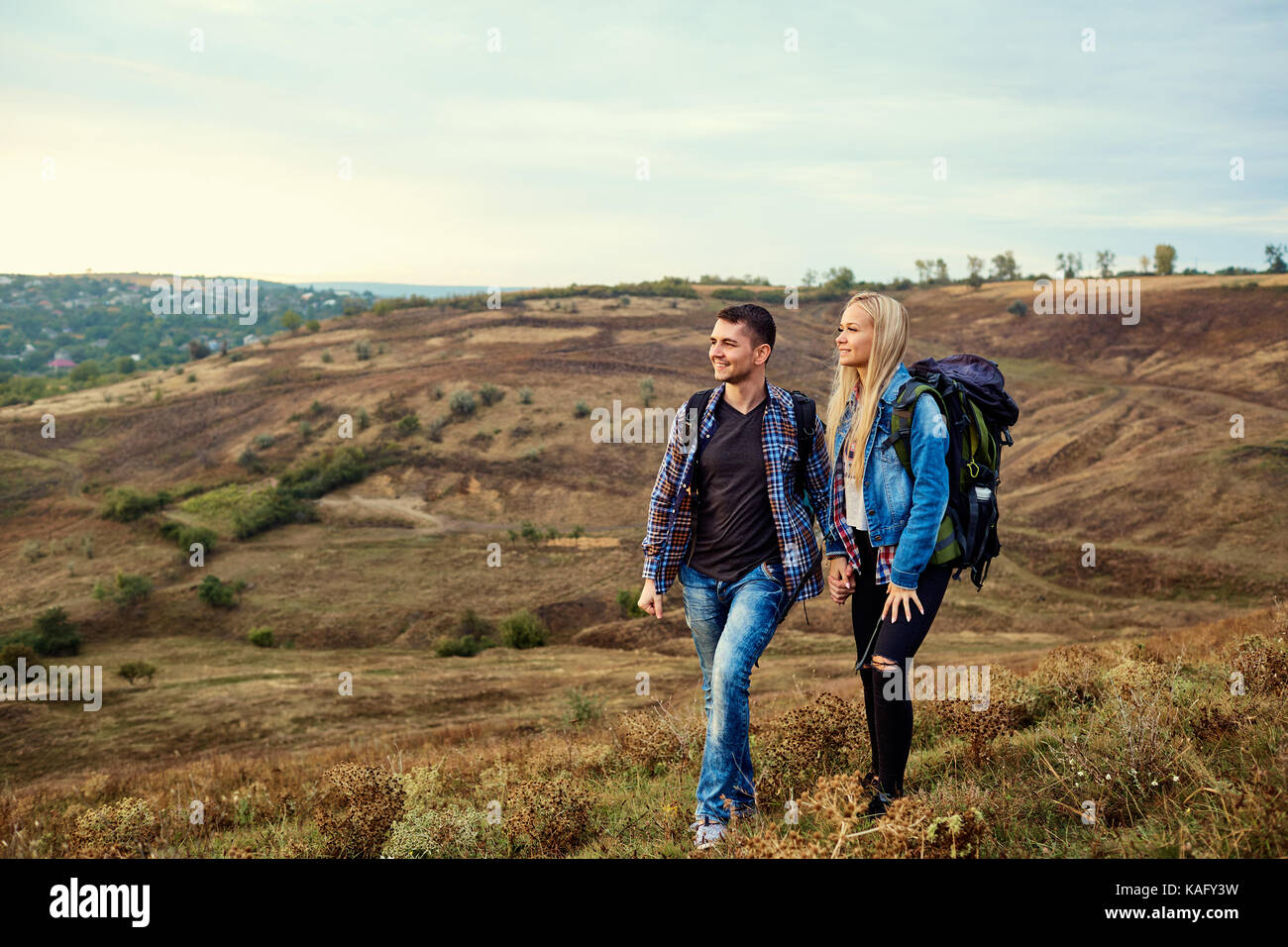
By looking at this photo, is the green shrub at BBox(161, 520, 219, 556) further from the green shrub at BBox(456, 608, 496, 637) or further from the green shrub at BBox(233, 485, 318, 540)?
the green shrub at BBox(456, 608, 496, 637)

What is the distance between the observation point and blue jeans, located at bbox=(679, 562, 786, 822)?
3.81 m

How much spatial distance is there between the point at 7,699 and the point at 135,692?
215cm

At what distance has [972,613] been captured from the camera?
69.6 ft

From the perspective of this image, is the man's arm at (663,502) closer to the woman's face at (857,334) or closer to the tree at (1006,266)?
the woman's face at (857,334)

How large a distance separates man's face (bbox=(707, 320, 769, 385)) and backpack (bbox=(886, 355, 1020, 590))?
0.71 m

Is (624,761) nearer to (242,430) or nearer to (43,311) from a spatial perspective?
(242,430)

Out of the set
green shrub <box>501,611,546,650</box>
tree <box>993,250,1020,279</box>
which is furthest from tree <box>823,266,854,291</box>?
green shrub <box>501,611,546,650</box>

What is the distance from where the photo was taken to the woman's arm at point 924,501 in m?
3.47

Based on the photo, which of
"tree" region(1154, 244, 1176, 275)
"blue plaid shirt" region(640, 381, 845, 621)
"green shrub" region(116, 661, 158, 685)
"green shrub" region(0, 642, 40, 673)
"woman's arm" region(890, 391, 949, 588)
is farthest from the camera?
"tree" region(1154, 244, 1176, 275)

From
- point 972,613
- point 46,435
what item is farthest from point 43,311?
point 972,613

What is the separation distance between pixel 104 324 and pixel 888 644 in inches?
5714

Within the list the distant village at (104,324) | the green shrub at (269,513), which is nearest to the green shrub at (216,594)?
the green shrub at (269,513)

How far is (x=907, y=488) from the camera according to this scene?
362 cm

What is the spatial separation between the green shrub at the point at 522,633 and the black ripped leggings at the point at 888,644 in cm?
Result: 1945
